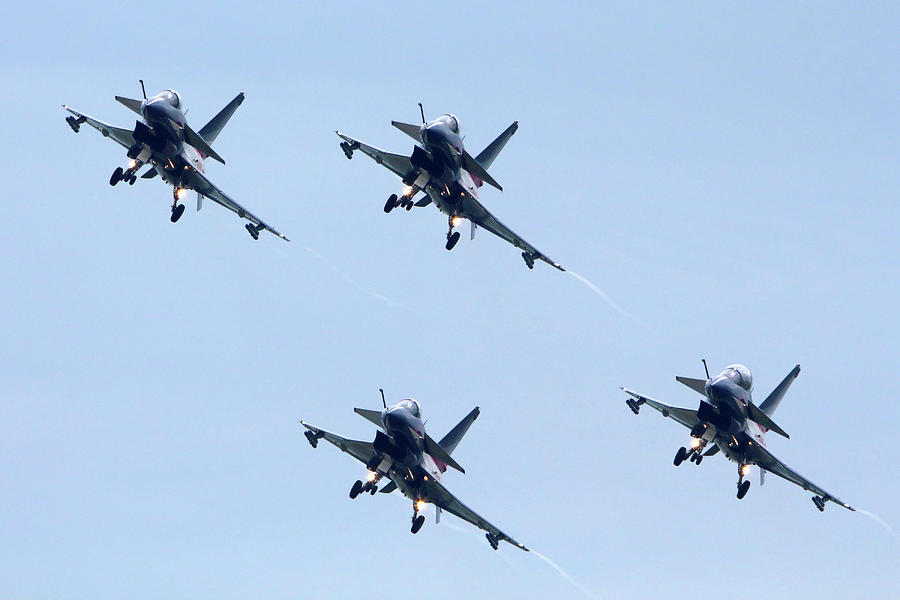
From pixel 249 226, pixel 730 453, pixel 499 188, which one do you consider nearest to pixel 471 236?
pixel 499 188

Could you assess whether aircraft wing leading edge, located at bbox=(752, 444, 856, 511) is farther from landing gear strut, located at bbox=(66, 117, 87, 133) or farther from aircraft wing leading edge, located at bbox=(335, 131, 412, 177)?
landing gear strut, located at bbox=(66, 117, 87, 133)

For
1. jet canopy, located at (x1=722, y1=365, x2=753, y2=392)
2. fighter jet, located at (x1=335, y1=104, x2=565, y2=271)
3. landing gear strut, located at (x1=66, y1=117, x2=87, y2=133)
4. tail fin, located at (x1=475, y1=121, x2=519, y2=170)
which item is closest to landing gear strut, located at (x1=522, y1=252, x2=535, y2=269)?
fighter jet, located at (x1=335, y1=104, x2=565, y2=271)

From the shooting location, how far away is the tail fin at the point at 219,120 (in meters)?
129

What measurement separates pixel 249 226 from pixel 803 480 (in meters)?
44.4

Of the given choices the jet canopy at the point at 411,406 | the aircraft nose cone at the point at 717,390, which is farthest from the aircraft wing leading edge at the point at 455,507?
the aircraft nose cone at the point at 717,390

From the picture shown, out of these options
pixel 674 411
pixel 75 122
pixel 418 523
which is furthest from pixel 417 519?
pixel 75 122

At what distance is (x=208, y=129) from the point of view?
129m

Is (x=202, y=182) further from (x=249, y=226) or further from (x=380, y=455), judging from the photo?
(x=380, y=455)

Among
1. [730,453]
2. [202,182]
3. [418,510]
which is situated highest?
[202,182]

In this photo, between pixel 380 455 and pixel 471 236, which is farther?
pixel 471 236

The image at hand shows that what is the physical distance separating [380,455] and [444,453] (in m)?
4.23

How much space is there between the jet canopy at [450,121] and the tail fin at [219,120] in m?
15.8

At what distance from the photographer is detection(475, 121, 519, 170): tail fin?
425ft

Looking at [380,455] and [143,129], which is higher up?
[143,129]
